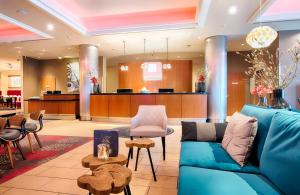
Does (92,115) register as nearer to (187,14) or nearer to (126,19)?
(126,19)

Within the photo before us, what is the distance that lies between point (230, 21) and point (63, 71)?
9.22 meters

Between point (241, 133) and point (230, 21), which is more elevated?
point (230, 21)

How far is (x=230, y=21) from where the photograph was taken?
215 inches

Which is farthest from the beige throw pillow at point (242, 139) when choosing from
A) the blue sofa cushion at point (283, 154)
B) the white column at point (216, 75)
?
the white column at point (216, 75)

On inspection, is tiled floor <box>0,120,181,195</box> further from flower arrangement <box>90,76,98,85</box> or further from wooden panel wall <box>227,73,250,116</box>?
wooden panel wall <box>227,73,250,116</box>

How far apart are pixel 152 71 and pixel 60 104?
183 inches

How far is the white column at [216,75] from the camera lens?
22.1ft

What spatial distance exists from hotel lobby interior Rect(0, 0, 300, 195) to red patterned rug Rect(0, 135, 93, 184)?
0.07 feet

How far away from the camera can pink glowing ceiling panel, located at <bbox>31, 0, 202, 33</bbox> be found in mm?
5141

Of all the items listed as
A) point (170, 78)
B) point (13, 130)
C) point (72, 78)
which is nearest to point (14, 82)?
point (72, 78)

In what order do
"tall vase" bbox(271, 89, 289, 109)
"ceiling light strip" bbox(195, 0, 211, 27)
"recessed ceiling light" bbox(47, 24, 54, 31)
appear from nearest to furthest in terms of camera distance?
"tall vase" bbox(271, 89, 289, 109) < "ceiling light strip" bbox(195, 0, 211, 27) < "recessed ceiling light" bbox(47, 24, 54, 31)

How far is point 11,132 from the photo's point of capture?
307cm

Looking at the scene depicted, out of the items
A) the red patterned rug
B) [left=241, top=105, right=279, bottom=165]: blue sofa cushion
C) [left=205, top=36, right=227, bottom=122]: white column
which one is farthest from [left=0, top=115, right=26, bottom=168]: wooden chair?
[left=205, top=36, right=227, bottom=122]: white column

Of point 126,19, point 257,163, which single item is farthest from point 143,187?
point 126,19
